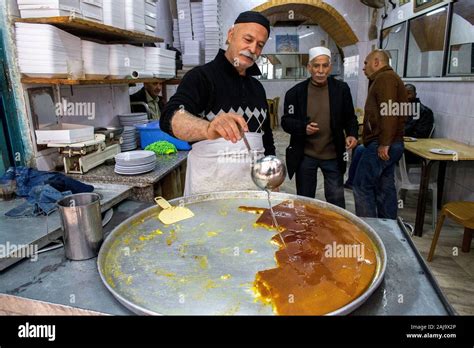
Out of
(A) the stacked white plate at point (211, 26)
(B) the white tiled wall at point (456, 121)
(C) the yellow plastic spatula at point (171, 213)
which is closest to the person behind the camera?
(C) the yellow plastic spatula at point (171, 213)

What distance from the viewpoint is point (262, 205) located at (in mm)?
1580

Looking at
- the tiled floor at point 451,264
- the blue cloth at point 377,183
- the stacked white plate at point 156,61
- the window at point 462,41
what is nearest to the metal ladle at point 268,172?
the tiled floor at point 451,264

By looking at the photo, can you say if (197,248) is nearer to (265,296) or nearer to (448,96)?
(265,296)

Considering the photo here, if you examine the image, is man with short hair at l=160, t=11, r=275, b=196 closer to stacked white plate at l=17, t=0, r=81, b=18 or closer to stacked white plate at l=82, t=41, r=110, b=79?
stacked white plate at l=17, t=0, r=81, b=18

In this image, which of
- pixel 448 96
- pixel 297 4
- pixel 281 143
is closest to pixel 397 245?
pixel 448 96

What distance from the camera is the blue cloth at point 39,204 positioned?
1.57 m

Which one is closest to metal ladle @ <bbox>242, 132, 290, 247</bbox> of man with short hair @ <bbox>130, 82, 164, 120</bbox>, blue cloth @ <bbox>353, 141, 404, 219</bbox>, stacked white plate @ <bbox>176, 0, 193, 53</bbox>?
blue cloth @ <bbox>353, 141, 404, 219</bbox>

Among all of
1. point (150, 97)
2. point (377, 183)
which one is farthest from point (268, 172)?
point (150, 97)

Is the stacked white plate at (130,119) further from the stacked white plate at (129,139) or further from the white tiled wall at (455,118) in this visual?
the white tiled wall at (455,118)

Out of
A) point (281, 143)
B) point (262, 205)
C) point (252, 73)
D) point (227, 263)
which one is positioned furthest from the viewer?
point (281, 143)

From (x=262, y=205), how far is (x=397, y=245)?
1.92 ft

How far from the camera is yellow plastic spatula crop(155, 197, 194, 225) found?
1.40m

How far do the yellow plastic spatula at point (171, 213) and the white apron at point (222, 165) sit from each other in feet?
1.31

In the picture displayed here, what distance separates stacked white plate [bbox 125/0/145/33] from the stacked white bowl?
4 centimetres
